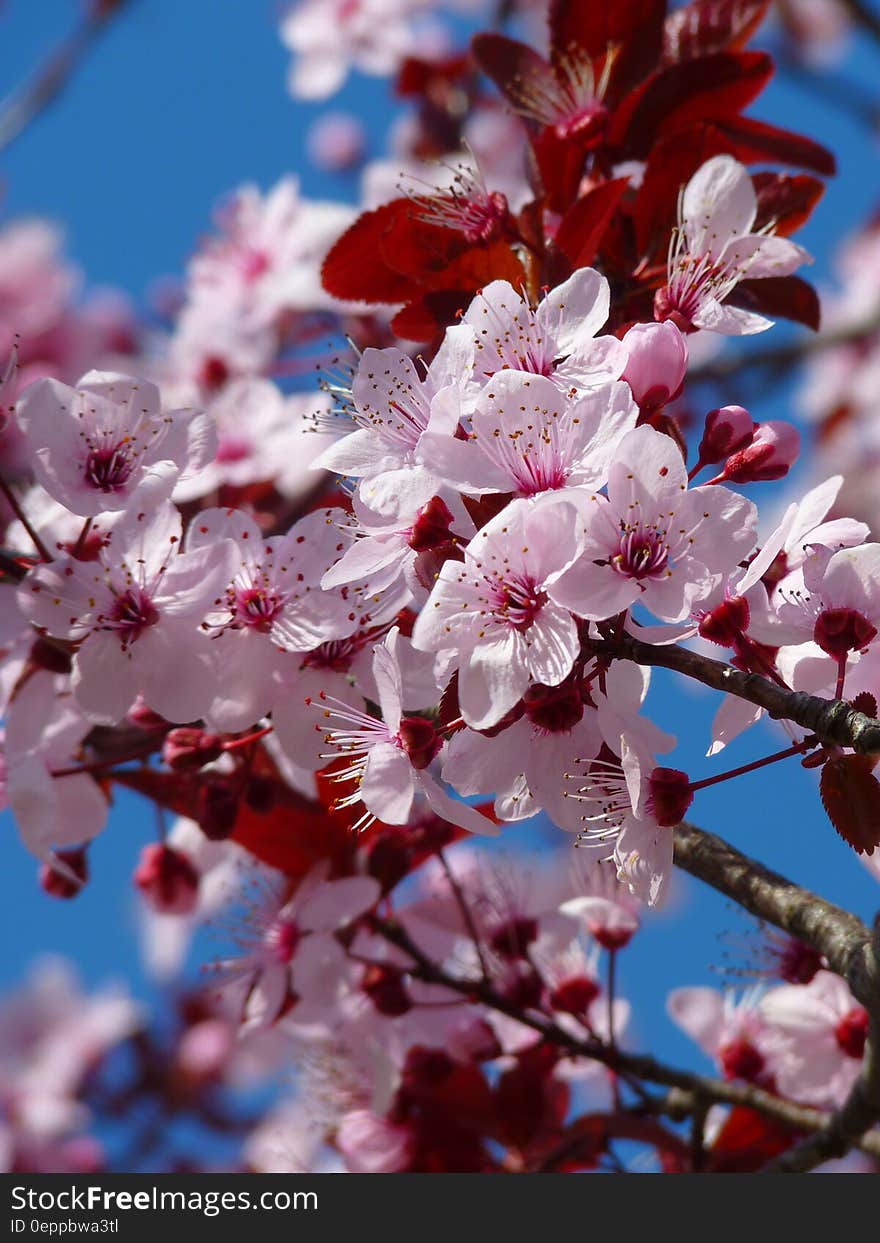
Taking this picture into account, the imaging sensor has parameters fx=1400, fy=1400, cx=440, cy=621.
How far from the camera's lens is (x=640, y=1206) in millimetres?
2035

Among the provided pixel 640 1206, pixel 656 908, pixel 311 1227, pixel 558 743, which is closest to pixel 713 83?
pixel 558 743

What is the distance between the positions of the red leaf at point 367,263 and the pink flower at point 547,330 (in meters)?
0.50

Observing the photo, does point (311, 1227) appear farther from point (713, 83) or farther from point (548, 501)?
point (713, 83)

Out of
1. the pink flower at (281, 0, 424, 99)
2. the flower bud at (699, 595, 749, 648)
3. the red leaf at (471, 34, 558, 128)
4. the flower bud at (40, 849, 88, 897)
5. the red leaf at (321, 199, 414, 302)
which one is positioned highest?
the red leaf at (471, 34, 558, 128)

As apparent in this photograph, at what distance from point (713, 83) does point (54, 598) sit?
1293 mm

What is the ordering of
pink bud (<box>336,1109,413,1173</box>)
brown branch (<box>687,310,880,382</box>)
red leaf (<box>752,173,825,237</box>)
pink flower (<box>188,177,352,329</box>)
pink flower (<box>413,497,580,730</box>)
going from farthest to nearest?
brown branch (<box>687,310,880,382</box>)
pink flower (<box>188,177,352,329</box>)
pink bud (<box>336,1109,413,1173</box>)
red leaf (<box>752,173,825,237</box>)
pink flower (<box>413,497,580,730</box>)

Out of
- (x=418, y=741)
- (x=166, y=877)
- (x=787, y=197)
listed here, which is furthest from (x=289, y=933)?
(x=787, y=197)

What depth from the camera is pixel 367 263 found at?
6.86 ft

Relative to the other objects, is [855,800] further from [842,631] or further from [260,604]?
[260,604]

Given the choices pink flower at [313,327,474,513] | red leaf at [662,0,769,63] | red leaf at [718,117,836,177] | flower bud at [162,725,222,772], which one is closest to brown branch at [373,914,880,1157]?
flower bud at [162,725,222,772]

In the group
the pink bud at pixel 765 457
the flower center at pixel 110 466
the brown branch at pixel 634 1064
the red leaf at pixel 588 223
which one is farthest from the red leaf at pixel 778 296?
the brown branch at pixel 634 1064

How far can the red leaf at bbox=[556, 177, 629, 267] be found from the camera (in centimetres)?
185

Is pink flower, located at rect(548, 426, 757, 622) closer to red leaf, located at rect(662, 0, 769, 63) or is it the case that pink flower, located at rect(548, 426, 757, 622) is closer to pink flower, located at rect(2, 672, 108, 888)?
pink flower, located at rect(2, 672, 108, 888)

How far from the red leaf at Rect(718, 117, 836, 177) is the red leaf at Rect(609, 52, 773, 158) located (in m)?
0.03
